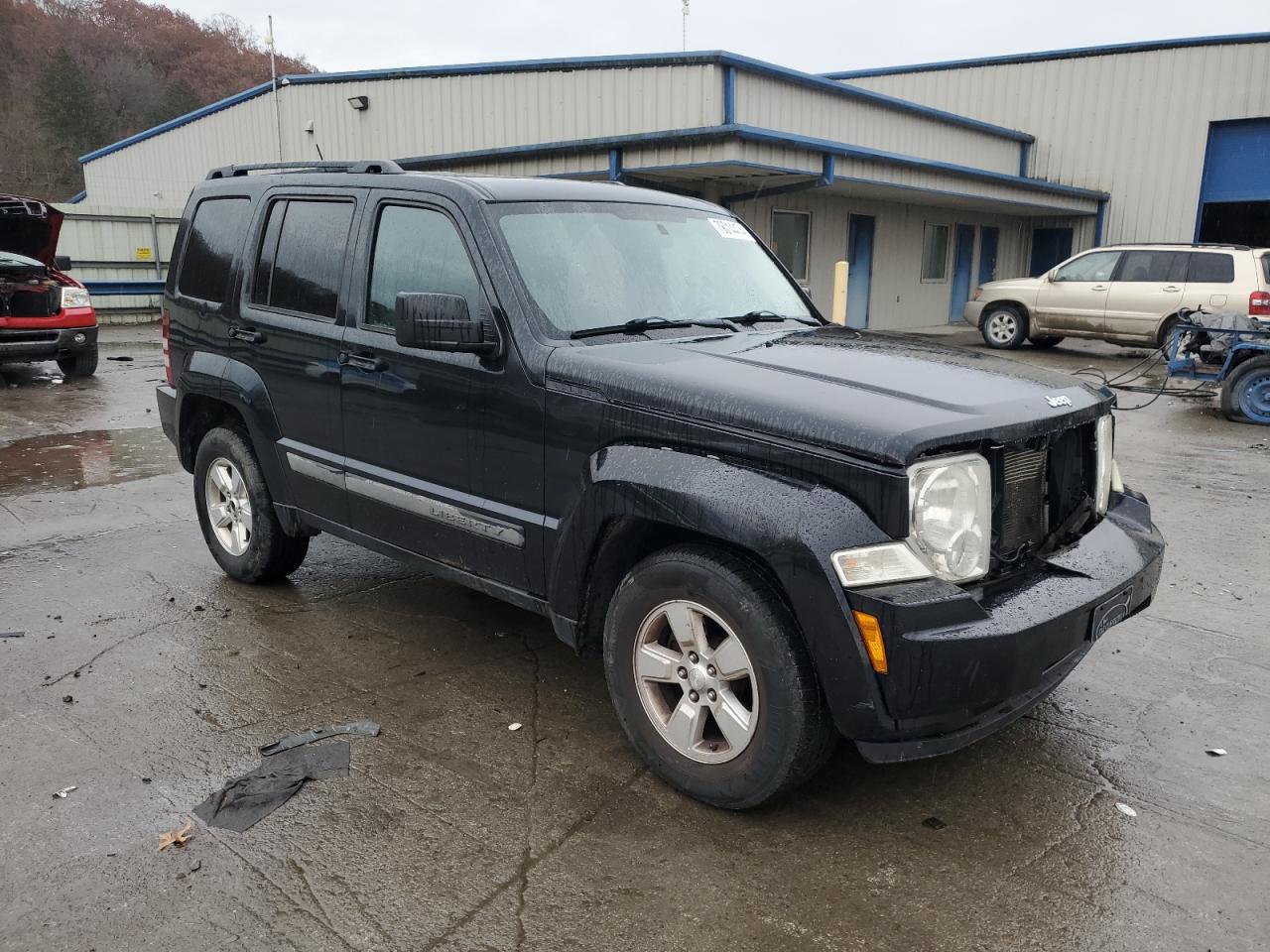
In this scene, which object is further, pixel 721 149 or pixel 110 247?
pixel 110 247

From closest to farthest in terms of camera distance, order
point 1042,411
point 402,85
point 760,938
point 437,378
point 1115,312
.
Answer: point 760,938, point 1042,411, point 437,378, point 1115,312, point 402,85

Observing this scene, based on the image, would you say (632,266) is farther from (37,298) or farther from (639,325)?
(37,298)

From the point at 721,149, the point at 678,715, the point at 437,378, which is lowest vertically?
the point at 678,715

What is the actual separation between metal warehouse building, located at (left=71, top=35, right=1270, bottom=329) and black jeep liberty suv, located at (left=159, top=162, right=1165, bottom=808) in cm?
1001

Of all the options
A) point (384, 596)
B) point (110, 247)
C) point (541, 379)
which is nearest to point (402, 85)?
point (110, 247)

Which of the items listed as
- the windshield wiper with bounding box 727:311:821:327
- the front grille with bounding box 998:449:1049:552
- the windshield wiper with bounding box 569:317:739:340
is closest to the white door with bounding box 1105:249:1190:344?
the windshield wiper with bounding box 727:311:821:327

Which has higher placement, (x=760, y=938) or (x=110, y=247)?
(x=110, y=247)

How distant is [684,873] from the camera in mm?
2854

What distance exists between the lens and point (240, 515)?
5156mm

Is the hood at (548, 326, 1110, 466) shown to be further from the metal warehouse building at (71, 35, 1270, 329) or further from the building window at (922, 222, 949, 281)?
the building window at (922, 222, 949, 281)

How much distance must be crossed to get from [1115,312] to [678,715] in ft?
51.1

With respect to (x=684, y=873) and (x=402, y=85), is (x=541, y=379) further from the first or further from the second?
(x=402, y=85)

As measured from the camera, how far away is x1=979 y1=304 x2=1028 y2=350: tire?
57.6 feet

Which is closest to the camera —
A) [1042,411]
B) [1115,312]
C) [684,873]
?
[684,873]
